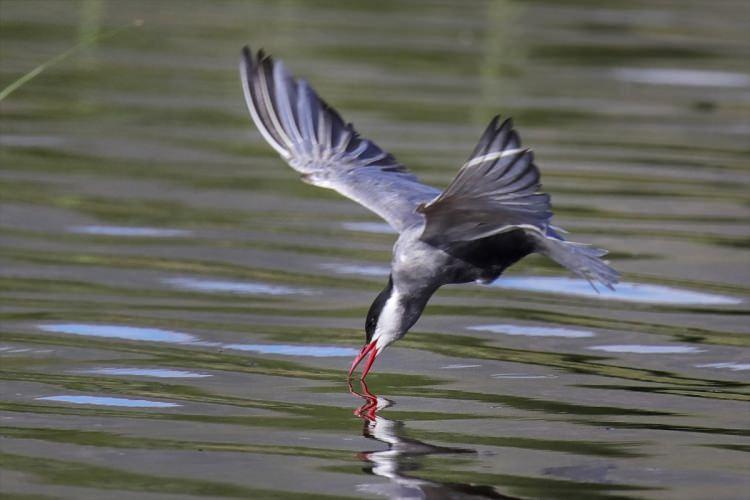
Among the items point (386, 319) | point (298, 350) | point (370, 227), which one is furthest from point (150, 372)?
point (370, 227)

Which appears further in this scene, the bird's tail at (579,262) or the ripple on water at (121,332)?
the ripple on water at (121,332)

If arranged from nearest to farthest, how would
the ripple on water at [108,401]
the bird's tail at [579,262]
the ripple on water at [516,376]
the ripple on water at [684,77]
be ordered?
the bird's tail at [579,262], the ripple on water at [108,401], the ripple on water at [516,376], the ripple on water at [684,77]

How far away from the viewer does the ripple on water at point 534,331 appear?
788 centimetres

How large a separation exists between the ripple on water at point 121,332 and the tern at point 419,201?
92 cm

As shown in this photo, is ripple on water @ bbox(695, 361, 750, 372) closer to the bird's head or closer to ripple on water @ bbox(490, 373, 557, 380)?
ripple on water @ bbox(490, 373, 557, 380)

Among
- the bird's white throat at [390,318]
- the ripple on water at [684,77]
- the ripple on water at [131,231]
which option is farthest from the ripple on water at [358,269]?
the ripple on water at [684,77]

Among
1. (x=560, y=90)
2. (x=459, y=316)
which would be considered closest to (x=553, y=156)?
(x=560, y=90)

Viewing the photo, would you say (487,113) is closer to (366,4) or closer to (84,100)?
Result: (84,100)

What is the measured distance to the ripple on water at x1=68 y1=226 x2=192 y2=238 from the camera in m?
9.57

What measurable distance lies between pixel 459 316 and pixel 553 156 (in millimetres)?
4046

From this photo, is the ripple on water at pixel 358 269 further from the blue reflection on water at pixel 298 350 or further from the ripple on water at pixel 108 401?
the ripple on water at pixel 108 401

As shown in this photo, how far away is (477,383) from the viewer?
7066 millimetres

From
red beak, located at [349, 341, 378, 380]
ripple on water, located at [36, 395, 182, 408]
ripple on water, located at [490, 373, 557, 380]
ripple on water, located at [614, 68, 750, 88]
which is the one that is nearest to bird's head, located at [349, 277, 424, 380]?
red beak, located at [349, 341, 378, 380]

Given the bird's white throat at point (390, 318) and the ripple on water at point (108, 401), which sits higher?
the bird's white throat at point (390, 318)
